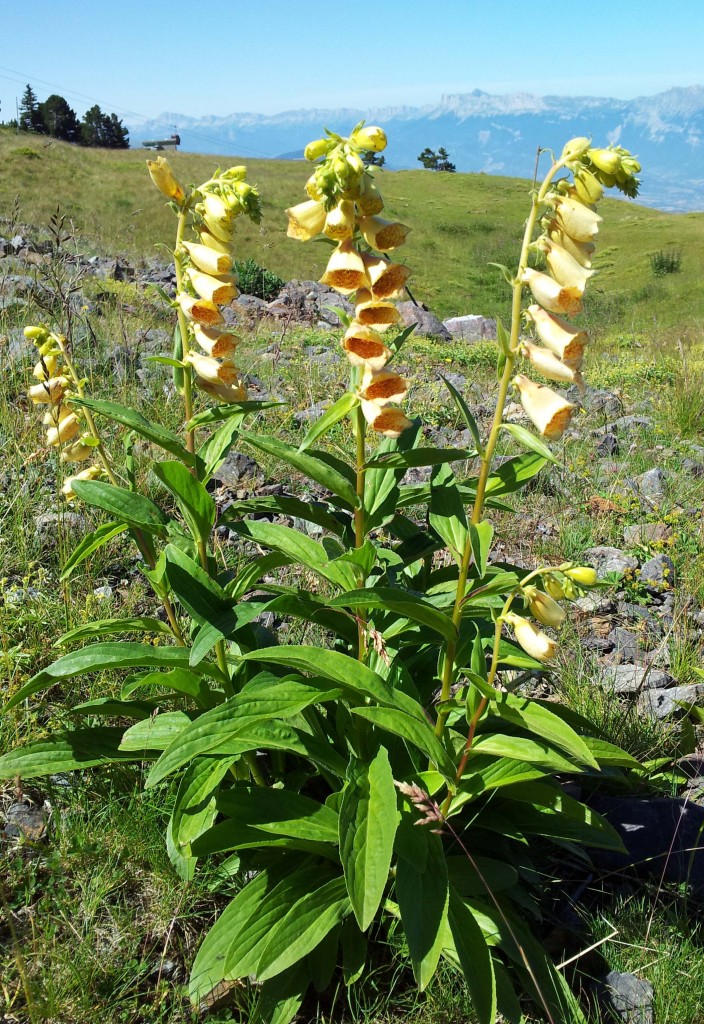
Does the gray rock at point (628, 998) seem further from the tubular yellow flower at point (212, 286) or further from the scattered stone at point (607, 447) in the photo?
the scattered stone at point (607, 447)

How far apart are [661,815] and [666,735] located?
0.41 m

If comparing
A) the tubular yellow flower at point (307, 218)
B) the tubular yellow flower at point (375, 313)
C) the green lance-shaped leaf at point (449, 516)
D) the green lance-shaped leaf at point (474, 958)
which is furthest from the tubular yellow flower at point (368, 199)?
the green lance-shaped leaf at point (474, 958)

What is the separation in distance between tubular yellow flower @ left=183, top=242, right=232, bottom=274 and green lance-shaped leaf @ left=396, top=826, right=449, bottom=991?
→ 1.70 metres

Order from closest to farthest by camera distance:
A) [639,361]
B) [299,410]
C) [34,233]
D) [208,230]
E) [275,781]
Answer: [208,230], [275,781], [299,410], [639,361], [34,233]

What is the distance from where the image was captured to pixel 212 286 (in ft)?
7.13

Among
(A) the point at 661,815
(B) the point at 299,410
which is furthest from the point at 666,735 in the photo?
(B) the point at 299,410

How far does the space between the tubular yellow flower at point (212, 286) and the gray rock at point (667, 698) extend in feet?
8.03

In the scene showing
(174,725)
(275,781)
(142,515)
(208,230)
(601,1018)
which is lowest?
(601,1018)

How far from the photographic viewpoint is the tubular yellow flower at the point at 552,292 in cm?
176

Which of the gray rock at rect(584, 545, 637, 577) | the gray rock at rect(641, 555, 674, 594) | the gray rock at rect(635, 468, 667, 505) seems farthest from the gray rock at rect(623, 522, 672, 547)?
the gray rock at rect(635, 468, 667, 505)

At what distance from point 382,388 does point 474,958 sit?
154 cm

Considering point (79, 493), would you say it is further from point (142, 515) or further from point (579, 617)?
point (579, 617)

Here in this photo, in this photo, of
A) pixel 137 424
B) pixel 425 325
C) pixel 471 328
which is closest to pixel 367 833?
pixel 137 424

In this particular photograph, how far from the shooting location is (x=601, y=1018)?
2.18 meters
